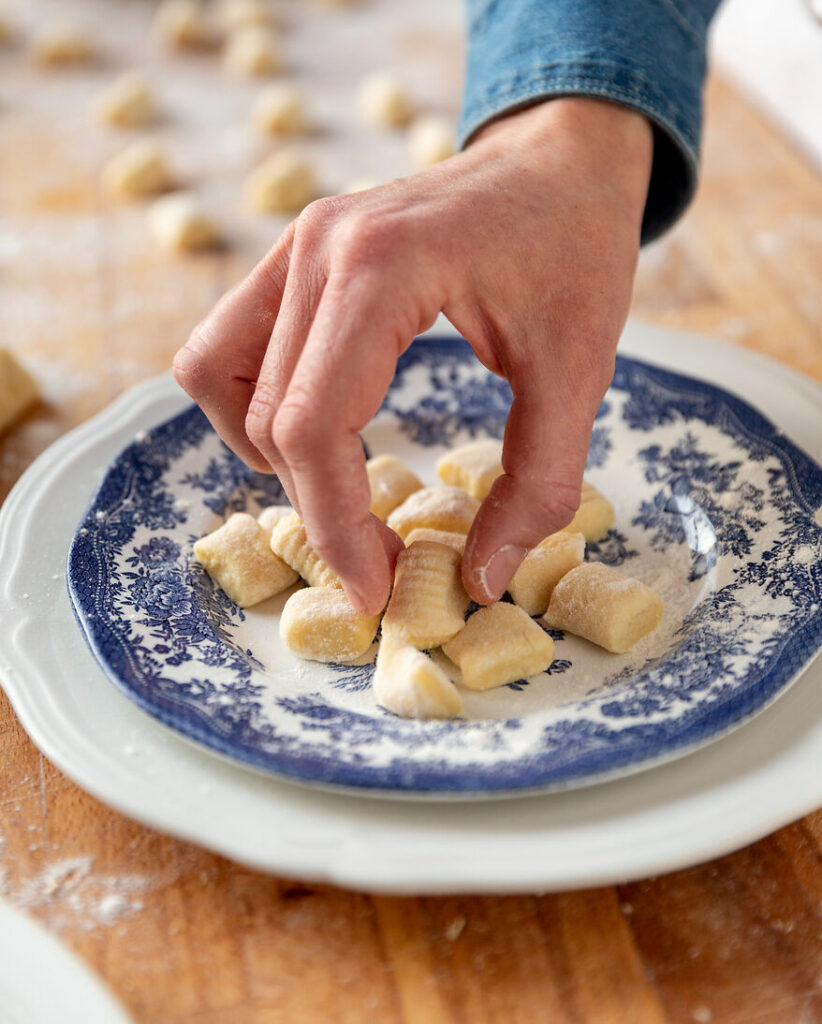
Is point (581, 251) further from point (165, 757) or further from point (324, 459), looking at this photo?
point (165, 757)

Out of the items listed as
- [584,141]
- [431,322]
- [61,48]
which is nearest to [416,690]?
[431,322]

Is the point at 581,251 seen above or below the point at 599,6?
below

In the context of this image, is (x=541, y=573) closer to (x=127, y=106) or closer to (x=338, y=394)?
(x=338, y=394)

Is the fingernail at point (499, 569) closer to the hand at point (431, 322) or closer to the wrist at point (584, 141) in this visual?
the hand at point (431, 322)

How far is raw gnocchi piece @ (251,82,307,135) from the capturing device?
234 centimetres

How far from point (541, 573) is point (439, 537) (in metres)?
0.11

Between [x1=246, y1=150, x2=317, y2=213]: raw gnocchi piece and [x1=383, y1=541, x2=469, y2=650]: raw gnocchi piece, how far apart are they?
3.98 feet

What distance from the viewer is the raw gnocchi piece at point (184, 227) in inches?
76.6

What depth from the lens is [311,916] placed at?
82 centimetres

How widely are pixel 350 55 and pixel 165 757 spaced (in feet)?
7.55

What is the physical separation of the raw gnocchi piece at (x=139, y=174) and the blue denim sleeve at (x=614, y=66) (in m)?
0.98

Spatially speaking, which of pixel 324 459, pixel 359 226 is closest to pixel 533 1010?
pixel 324 459

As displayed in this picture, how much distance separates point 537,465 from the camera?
0.95 m

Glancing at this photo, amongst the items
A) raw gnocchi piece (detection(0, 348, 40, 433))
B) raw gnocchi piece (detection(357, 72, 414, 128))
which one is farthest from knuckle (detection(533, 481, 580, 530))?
raw gnocchi piece (detection(357, 72, 414, 128))
